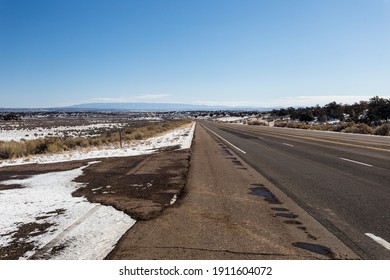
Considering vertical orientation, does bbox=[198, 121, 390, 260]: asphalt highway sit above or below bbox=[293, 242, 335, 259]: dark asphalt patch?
below

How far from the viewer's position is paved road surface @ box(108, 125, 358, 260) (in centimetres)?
474

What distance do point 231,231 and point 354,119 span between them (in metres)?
61.1

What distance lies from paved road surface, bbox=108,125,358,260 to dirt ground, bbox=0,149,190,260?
0.54m

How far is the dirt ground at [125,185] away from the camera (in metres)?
6.18

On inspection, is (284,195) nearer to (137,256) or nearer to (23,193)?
(137,256)

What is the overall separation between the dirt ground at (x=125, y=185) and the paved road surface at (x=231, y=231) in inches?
21.1

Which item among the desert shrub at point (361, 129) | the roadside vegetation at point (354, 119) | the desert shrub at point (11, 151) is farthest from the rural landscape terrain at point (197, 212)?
the roadside vegetation at point (354, 119)

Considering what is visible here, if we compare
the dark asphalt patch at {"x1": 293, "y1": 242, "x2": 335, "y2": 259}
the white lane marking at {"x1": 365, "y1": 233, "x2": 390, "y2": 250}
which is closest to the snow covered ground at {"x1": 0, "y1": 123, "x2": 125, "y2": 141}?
the dark asphalt patch at {"x1": 293, "y1": 242, "x2": 335, "y2": 259}

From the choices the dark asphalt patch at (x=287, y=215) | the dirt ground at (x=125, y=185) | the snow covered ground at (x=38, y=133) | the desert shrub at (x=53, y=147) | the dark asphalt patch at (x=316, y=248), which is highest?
the dark asphalt patch at (x=316, y=248)

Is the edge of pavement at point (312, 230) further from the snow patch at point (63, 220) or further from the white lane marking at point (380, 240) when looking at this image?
the snow patch at point (63, 220)

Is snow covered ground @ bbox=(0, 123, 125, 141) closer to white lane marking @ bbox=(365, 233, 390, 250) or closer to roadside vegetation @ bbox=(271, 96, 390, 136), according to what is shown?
roadside vegetation @ bbox=(271, 96, 390, 136)

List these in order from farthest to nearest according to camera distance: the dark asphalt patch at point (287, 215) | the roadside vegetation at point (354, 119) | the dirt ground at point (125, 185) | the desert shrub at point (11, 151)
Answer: the roadside vegetation at point (354, 119) → the desert shrub at point (11, 151) → the dark asphalt patch at point (287, 215) → the dirt ground at point (125, 185)

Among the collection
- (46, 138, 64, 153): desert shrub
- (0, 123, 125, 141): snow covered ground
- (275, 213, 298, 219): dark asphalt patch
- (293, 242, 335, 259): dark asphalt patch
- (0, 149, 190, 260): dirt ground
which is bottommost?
(0, 123, 125, 141): snow covered ground
